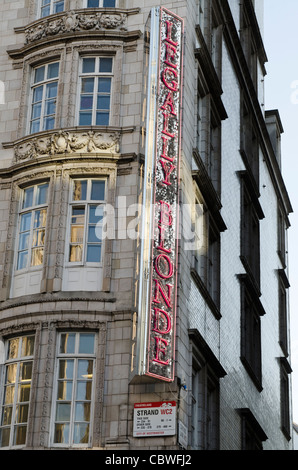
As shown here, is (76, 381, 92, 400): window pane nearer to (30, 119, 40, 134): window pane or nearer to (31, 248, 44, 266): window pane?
(31, 248, 44, 266): window pane

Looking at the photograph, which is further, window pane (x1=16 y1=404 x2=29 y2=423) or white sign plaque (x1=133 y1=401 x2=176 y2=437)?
window pane (x1=16 y1=404 x2=29 y2=423)

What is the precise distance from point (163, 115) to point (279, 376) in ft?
61.0

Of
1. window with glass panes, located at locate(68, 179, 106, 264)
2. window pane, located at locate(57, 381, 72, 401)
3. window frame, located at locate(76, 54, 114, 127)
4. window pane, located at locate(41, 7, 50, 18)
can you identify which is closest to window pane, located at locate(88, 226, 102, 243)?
window with glass panes, located at locate(68, 179, 106, 264)

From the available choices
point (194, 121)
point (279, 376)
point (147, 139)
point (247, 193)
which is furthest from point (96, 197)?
point (279, 376)

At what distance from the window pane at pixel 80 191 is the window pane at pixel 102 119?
212 centimetres

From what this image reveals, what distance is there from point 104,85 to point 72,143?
101 inches

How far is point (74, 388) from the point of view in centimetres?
2495

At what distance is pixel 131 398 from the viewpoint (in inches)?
964

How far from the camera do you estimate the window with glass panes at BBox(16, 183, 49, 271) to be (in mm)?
27141

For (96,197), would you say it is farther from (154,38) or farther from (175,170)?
(154,38)

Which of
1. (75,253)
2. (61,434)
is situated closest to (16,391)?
(61,434)

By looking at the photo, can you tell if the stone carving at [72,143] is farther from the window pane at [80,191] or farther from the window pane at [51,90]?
the window pane at [51,90]
